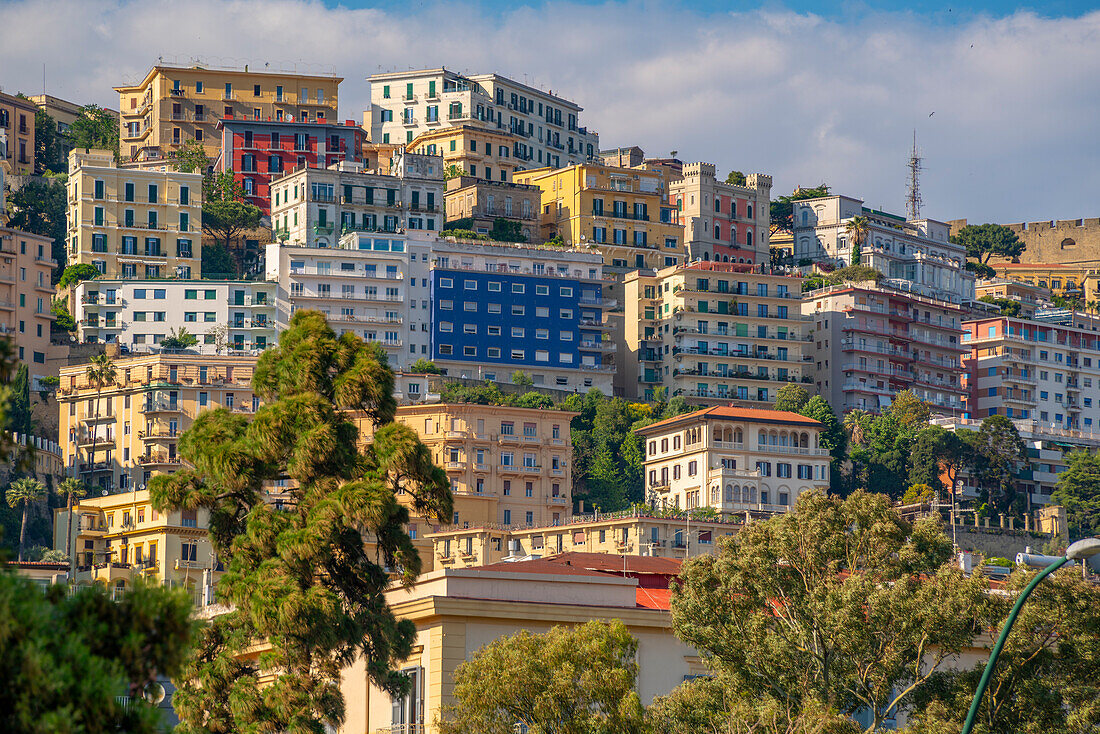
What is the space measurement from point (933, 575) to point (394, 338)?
115 metres

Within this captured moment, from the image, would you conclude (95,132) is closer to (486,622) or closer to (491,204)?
(491,204)

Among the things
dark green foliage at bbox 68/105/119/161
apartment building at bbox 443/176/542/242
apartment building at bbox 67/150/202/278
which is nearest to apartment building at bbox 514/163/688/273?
apartment building at bbox 443/176/542/242

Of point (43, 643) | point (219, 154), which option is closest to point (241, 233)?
point (219, 154)

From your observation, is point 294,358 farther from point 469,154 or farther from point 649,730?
point 469,154

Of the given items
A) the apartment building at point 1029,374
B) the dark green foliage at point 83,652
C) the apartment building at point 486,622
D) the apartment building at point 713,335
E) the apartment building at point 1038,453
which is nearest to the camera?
the dark green foliage at point 83,652

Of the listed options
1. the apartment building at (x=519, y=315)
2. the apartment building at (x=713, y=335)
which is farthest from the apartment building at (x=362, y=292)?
the apartment building at (x=713, y=335)

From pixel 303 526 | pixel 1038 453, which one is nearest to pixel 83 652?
pixel 303 526

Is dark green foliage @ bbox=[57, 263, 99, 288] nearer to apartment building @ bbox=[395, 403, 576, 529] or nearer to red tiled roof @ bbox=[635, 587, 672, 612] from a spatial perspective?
apartment building @ bbox=[395, 403, 576, 529]

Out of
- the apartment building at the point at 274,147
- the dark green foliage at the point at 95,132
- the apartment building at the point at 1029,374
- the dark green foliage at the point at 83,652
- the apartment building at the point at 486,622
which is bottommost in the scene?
the apartment building at the point at 486,622

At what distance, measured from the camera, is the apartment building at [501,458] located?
130 meters

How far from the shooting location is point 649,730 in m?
32.4

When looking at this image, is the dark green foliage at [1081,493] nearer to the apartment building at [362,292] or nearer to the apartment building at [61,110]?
the apartment building at [362,292]

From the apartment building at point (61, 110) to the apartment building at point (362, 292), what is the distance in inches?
2123

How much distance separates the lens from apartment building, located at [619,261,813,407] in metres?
160
